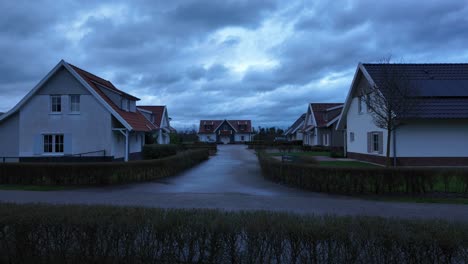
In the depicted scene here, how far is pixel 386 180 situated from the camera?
1089 cm

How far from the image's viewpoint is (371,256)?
11.8 feet

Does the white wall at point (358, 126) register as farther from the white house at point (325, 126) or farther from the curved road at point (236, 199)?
the curved road at point (236, 199)

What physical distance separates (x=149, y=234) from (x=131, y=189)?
350 inches

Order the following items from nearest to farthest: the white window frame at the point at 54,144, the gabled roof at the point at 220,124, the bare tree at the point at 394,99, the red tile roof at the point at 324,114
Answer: the bare tree at the point at 394,99, the white window frame at the point at 54,144, the red tile roof at the point at 324,114, the gabled roof at the point at 220,124

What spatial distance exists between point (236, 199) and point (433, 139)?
15585 mm

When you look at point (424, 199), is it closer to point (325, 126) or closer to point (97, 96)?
point (97, 96)

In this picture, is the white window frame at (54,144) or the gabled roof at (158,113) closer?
the white window frame at (54,144)

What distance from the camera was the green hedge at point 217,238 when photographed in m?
3.59

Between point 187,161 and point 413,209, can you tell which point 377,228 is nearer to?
point 413,209

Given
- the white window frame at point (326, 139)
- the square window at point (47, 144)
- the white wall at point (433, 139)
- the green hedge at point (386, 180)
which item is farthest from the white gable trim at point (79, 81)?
the white window frame at point (326, 139)

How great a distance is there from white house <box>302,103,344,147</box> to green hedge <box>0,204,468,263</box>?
3409 centimetres

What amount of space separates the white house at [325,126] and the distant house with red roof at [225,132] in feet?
117

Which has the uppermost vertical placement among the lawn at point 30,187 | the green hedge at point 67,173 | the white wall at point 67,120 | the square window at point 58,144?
the white wall at point 67,120

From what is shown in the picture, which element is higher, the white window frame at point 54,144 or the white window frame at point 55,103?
the white window frame at point 55,103
